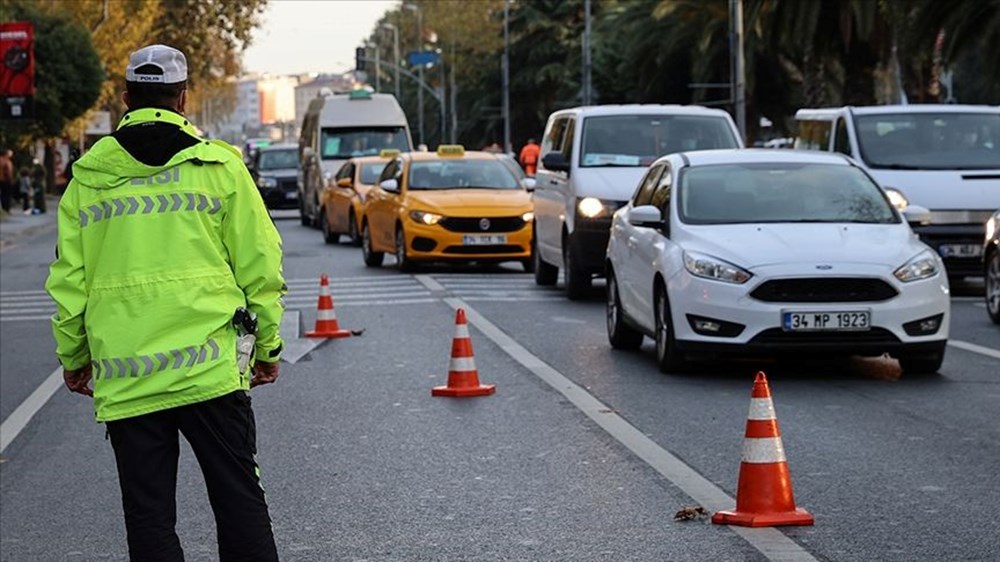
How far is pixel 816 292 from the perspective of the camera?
42.6ft

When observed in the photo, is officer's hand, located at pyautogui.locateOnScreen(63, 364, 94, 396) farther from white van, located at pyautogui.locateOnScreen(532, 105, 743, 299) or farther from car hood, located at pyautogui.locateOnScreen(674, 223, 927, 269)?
white van, located at pyautogui.locateOnScreen(532, 105, 743, 299)

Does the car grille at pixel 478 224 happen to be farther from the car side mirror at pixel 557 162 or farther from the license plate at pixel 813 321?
the license plate at pixel 813 321

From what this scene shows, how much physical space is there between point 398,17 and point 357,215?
136m

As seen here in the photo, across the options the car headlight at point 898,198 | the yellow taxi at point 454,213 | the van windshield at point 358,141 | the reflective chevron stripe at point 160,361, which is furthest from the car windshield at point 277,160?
the reflective chevron stripe at point 160,361

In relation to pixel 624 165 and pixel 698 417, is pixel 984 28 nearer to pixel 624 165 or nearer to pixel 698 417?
pixel 624 165

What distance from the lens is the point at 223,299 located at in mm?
5223

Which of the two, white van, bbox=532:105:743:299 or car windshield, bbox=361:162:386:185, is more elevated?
white van, bbox=532:105:743:299

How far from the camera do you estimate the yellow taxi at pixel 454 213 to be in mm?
25406

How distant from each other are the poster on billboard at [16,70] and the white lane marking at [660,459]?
115ft

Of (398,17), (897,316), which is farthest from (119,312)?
(398,17)

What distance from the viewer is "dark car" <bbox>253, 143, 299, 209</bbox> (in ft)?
179

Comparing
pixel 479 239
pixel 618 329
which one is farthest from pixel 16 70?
pixel 618 329

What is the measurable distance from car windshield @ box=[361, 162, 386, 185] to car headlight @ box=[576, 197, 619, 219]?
44.8 feet

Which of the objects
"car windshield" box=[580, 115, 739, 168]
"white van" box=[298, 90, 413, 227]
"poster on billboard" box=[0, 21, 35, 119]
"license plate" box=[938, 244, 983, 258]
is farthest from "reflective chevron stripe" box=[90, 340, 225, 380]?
"poster on billboard" box=[0, 21, 35, 119]
